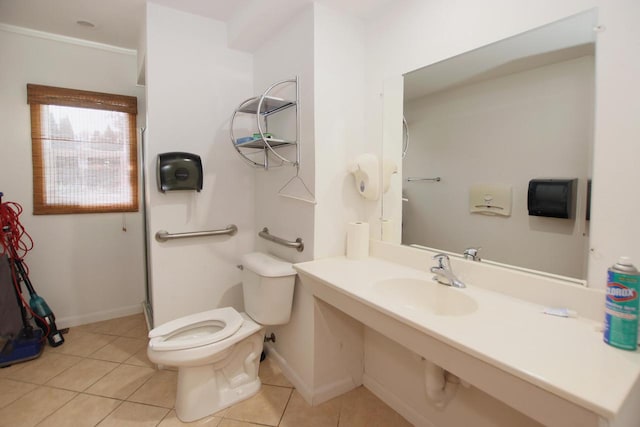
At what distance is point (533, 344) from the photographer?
0.85 metres

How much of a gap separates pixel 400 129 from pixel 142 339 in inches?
96.2

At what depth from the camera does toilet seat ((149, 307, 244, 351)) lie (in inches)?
61.5

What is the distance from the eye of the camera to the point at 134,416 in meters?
1.64

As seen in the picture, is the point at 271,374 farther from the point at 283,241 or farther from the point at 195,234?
the point at 195,234


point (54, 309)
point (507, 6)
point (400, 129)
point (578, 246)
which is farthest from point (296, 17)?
point (54, 309)

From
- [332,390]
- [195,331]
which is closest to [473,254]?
[332,390]

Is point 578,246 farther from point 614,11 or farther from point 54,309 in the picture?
point 54,309

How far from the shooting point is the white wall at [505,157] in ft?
3.55

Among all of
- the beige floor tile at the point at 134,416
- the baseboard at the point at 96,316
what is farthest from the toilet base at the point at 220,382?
the baseboard at the point at 96,316

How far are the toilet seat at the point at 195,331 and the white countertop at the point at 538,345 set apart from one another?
0.81 meters

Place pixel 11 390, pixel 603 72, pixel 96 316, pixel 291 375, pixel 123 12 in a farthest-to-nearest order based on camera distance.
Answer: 1. pixel 96 316
2. pixel 123 12
3. pixel 291 375
4. pixel 11 390
5. pixel 603 72

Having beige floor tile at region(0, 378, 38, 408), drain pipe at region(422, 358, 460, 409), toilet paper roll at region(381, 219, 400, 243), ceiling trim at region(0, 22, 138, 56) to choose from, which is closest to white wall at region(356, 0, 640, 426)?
drain pipe at region(422, 358, 460, 409)

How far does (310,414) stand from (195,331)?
2.64 ft

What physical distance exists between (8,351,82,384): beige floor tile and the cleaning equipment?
165mm
